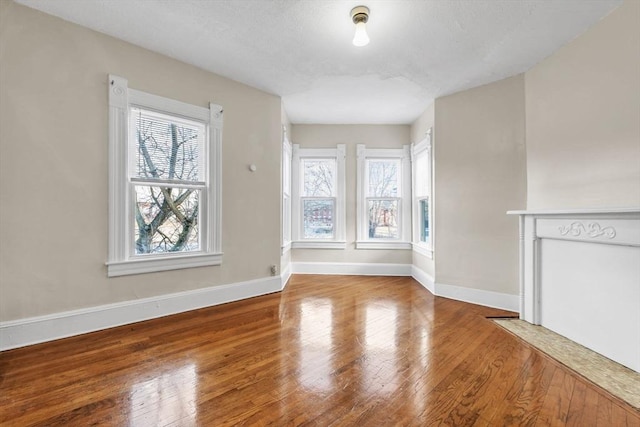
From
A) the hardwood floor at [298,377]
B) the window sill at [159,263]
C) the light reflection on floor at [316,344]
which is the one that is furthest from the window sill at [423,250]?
the window sill at [159,263]

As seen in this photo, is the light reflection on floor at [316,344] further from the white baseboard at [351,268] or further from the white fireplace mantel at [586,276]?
the white fireplace mantel at [586,276]

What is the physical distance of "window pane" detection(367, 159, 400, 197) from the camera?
5.10 metres

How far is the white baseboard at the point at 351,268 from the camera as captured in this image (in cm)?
498

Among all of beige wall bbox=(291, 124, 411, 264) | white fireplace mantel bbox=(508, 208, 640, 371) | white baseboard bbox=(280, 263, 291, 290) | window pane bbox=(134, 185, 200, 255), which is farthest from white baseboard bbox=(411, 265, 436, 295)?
window pane bbox=(134, 185, 200, 255)

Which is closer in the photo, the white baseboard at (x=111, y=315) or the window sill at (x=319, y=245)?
the white baseboard at (x=111, y=315)

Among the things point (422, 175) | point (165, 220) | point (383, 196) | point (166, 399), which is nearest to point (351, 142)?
point (383, 196)

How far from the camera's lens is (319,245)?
510cm

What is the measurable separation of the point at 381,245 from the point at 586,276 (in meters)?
2.88

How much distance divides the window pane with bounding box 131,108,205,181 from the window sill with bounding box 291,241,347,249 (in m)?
2.27

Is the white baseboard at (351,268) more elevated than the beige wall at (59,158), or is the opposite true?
the beige wall at (59,158)

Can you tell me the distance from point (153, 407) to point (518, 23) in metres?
3.68

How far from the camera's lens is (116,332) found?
101 inches

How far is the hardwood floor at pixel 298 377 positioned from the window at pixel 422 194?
1.68 m

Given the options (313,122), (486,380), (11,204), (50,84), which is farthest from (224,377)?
(313,122)
